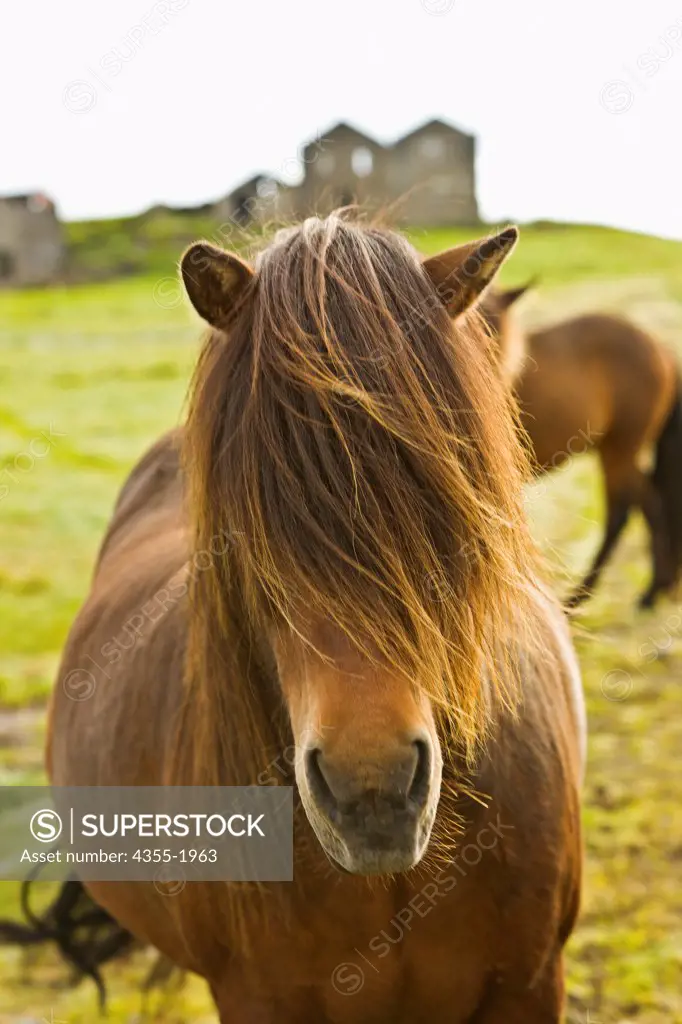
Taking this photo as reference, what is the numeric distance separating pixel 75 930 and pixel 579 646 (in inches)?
140

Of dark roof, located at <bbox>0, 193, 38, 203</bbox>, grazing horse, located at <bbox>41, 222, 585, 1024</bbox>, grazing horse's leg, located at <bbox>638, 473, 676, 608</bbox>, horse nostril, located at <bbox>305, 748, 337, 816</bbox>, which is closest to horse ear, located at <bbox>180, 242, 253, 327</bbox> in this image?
grazing horse, located at <bbox>41, 222, 585, 1024</bbox>

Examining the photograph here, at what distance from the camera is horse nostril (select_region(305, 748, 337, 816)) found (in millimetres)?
1246

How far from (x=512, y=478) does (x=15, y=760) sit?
416 cm

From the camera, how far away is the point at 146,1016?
311cm

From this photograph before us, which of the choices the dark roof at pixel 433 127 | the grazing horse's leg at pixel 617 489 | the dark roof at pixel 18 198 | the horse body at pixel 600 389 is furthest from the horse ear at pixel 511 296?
the dark roof at pixel 18 198

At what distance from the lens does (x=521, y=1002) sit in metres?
1.79

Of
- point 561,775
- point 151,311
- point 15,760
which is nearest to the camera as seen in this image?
point 561,775

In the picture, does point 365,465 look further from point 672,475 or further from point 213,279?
point 672,475

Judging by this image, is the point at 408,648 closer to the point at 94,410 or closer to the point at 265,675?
the point at 265,675

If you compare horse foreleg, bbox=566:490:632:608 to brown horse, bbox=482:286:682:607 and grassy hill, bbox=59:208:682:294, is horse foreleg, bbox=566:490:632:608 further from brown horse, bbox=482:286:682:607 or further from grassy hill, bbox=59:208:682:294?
grassy hill, bbox=59:208:682:294

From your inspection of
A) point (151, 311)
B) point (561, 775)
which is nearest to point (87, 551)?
point (561, 775)

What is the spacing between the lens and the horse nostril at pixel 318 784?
1246 mm

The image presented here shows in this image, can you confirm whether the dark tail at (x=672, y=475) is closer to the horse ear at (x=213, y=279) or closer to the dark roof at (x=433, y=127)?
the horse ear at (x=213, y=279)

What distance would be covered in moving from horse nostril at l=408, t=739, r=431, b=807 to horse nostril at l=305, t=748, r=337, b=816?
0.11 meters
